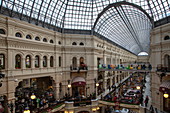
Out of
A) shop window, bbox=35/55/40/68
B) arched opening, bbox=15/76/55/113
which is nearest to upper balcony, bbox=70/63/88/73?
arched opening, bbox=15/76/55/113

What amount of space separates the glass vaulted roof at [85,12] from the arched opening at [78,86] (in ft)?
38.8

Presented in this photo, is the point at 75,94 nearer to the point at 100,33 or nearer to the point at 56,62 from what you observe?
the point at 56,62

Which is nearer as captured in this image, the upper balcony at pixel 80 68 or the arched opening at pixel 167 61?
the arched opening at pixel 167 61

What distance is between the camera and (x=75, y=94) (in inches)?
1138

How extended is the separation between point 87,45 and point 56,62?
327 inches

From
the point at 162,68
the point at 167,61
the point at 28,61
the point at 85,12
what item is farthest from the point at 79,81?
the point at 167,61

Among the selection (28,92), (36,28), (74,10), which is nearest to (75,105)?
(28,92)

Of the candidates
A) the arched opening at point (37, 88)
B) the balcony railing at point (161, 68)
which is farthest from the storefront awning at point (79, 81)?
the balcony railing at point (161, 68)

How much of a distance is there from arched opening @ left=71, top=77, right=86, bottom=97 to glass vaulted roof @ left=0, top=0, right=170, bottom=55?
11.8 m

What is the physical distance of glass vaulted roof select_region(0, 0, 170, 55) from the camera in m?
20.8

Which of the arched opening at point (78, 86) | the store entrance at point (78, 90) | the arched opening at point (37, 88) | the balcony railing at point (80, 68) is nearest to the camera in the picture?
the arched opening at point (37, 88)

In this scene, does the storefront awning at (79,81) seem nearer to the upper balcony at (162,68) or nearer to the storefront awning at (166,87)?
the upper balcony at (162,68)

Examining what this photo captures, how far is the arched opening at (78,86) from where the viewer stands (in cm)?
2711

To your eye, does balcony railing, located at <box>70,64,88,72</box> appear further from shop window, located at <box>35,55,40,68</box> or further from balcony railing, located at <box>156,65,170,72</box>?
balcony railing, located at <box>156,65,170,72</box>
